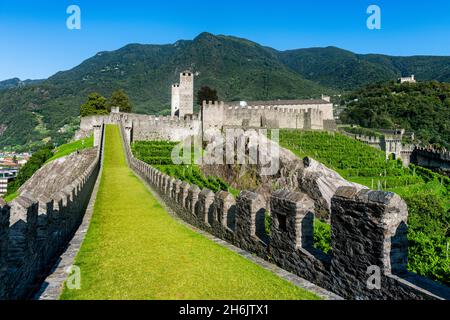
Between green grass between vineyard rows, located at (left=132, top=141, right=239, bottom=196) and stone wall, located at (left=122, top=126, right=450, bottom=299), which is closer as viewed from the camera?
stone wall, located at (left=122, top=126, right=450, bottom=299)

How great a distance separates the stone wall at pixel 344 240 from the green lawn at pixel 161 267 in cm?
53

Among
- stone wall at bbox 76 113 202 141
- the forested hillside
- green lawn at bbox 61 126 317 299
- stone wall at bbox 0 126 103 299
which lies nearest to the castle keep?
stone wall at bbox 76 113 202 141

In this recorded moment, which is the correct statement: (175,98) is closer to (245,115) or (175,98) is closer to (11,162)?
(245,115)

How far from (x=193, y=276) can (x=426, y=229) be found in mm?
22392

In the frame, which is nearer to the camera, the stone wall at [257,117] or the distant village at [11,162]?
the stone wall at [257,117]

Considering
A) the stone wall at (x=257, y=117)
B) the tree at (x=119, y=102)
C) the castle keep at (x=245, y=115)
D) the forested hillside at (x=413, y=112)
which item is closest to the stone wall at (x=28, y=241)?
the stone wall at (x=257, y=117)

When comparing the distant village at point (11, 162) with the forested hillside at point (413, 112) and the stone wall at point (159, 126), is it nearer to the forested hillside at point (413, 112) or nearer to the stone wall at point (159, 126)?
the stone wall at point (159, 126)

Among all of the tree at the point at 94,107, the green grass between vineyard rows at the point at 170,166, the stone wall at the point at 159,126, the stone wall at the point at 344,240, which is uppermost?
the tree at the point at 94,107

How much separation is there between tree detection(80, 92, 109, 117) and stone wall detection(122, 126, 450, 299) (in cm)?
6979

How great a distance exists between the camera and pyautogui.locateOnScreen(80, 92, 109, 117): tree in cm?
7629

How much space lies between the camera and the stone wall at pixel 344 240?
614 centimetres

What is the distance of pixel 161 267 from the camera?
8.70 m

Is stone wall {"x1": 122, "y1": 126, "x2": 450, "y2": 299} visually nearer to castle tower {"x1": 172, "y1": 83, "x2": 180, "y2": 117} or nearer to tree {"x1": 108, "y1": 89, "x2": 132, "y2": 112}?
tree {"x1": 108, "y1": 89, "x2": 132, "y2": 112}

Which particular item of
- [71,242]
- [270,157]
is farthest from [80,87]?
[71,242]
